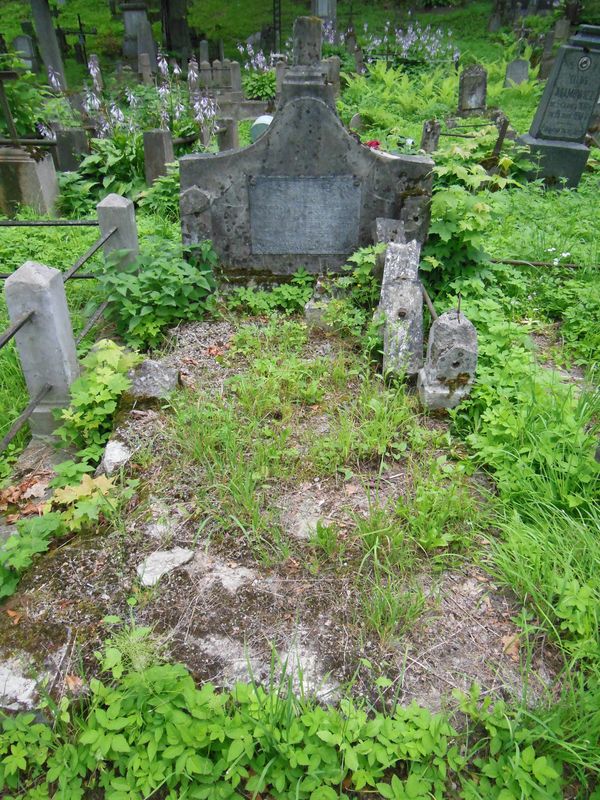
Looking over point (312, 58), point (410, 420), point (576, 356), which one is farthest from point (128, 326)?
point (576, 356)

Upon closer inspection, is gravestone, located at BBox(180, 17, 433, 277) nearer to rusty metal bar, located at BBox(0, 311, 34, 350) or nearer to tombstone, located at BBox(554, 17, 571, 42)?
rusty metal bar, located at BBox(0, 311, 34, 350)

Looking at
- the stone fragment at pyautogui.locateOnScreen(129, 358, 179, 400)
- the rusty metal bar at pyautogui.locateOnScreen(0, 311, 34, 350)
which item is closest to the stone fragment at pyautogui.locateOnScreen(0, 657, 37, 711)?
the rusty metal bar at pyautogui.locateOnScreen(0, 311, 34, 350)

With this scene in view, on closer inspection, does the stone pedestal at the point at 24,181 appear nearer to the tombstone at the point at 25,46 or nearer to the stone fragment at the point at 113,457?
the stone fragment at the point at 113,457

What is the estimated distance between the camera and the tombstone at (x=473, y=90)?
37.3 ft

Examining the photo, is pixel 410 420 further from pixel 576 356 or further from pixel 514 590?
pixel 576 356

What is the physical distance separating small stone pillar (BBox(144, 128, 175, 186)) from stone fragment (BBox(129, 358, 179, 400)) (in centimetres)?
501

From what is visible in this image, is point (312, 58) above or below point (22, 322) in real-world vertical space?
above

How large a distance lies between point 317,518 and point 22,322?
1954 millimetres

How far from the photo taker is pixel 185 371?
3.87 m

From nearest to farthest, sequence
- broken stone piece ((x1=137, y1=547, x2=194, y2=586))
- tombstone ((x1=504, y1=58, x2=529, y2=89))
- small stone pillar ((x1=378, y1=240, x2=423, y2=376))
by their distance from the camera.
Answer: broken stone piece ((x1=137, y1=547, x2=194, y2=586)) → small stone pillar ((x1=378, y1=240, x2=423, y2=376)) → tombstone ((x1=504, y1=58, x2=529, y2=89))

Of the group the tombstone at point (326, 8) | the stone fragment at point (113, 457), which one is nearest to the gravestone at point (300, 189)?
the stone fragment at point (113, 457)

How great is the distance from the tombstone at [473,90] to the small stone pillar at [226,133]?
6.05 metres

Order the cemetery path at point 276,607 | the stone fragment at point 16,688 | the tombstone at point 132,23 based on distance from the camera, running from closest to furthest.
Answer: the stone fragment at point 16,688, the cemetery path at point 276,607, the tombstone at point 132,23

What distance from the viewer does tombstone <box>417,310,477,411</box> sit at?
3.28 meters
